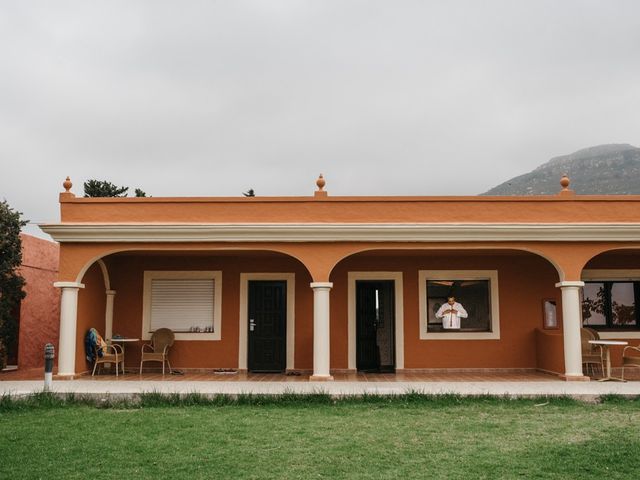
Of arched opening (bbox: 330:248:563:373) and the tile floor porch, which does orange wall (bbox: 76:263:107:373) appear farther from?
arched opening (bbox: 330:248:563:373)

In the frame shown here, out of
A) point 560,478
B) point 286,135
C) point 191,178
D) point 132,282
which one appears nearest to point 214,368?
point 132,282

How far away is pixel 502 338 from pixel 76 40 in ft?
37.9

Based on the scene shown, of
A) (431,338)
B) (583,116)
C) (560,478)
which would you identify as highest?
(583,116)

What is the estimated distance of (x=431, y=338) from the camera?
13023 millimetres

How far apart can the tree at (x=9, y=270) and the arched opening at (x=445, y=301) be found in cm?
680

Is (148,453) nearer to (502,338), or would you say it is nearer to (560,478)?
(560,478)

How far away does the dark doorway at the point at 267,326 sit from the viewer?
514 inches

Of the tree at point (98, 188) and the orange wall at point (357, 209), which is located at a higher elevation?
the tree at point (98, 188)

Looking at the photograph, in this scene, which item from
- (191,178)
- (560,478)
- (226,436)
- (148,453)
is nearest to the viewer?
(560,478)

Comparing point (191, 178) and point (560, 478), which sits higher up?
point (191, 178)

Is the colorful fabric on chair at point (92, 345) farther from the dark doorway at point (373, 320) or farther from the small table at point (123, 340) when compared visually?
the dark doorway at point (373, 320)

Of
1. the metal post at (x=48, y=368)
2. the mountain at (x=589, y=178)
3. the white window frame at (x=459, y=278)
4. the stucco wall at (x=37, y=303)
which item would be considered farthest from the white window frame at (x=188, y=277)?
the mountain at (x=589, y=178)

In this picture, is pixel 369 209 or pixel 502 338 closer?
pixel 369 209

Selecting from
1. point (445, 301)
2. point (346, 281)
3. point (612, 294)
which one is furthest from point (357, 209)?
point (612, 294)
